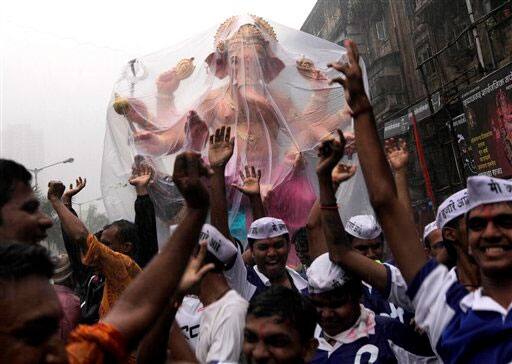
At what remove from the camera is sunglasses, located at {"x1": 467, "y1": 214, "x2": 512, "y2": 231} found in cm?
176

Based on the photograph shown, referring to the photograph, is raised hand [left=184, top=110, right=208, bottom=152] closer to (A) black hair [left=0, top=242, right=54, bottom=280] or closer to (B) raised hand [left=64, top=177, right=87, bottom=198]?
(B) raised hand [left=64, top=177, right=87, bottom=198]

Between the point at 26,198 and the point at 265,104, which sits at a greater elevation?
the point at 265,104

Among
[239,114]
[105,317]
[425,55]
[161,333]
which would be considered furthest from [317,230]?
[425,55]

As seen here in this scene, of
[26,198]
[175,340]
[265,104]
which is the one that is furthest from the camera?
[265,104]

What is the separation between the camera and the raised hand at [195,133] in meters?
4.93

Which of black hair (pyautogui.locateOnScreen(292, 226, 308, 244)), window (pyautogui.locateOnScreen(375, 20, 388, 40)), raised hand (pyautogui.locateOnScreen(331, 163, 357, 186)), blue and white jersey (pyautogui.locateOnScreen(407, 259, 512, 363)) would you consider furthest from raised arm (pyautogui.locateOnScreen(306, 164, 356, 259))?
window (pyautogui.locateOnScreen(375, 20, 388, 40))

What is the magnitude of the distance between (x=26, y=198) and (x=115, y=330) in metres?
0.79

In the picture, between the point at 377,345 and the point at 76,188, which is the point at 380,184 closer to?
the point at 377,345

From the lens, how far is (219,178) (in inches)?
114

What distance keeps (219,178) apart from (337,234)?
0.86m

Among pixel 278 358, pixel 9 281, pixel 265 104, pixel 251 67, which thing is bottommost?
pixel 278 358

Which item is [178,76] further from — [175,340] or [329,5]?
[329,5]

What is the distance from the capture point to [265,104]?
515 cm

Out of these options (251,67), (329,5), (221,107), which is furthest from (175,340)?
(329,5)
